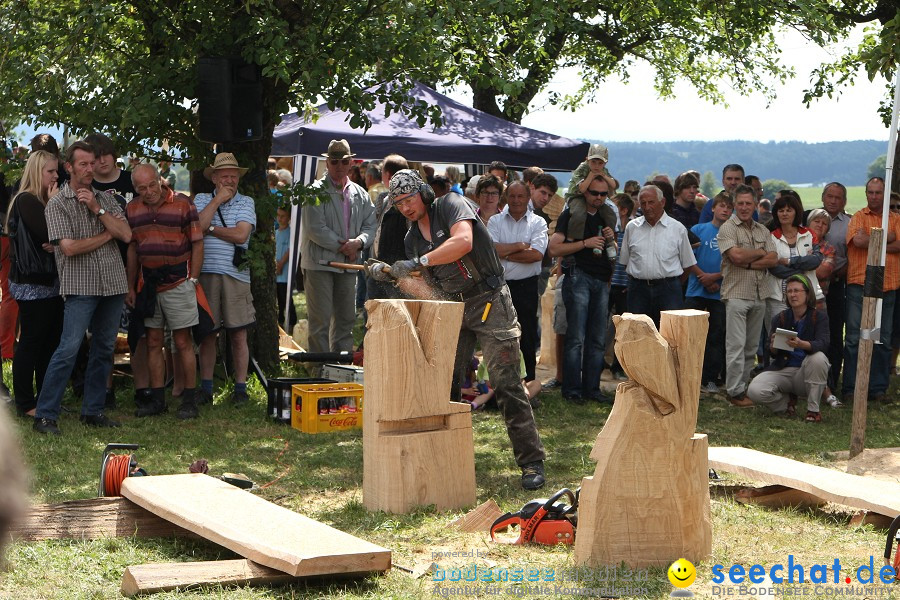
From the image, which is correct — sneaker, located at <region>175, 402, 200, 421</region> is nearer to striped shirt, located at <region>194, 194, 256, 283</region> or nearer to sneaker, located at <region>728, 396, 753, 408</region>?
striped shirt, located at <region>194, 194, 256, 283</region>

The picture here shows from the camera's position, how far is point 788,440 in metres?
8.22

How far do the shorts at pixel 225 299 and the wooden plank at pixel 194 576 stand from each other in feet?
14.6

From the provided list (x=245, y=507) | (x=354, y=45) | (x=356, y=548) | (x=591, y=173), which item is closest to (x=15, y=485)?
(x=356, y=548)

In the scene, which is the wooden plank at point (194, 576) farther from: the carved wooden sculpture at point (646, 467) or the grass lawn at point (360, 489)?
the carved wooden sculpture at point (646, 467)

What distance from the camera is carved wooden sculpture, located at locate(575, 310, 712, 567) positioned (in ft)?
14.8

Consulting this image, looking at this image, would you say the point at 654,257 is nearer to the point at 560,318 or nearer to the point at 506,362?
the point at 560,318

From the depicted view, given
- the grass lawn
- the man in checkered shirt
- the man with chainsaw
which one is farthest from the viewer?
the man in checkered shirt

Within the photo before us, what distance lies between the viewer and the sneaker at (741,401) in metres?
9.66

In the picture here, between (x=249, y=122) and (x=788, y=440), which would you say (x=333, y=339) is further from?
(x=788, y=440)

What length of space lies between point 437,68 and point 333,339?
2888mm

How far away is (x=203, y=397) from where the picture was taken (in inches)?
347

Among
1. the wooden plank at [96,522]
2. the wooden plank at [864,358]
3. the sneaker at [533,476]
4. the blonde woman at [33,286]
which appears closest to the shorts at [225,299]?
the blonde woman at [33,286]

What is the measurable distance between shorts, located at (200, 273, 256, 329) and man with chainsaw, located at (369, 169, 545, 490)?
272 cm

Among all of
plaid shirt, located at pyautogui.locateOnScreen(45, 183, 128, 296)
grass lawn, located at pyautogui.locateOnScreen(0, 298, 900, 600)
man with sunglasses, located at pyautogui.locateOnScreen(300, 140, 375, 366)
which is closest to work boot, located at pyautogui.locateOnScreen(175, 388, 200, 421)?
grass lawn, located at pyautogui.locateOnScreen(0, 298, 900, 600)
